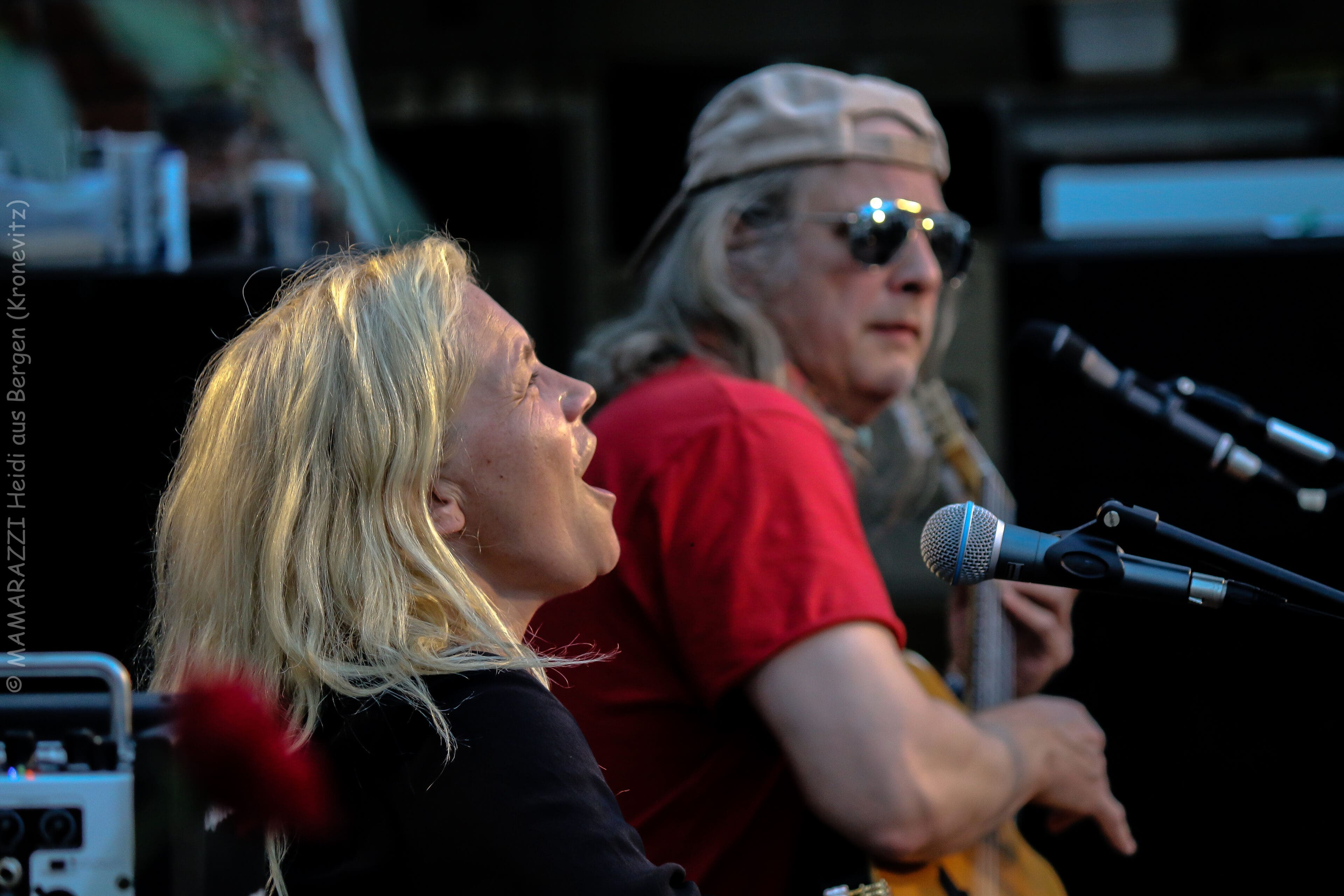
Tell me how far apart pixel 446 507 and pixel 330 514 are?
14cm

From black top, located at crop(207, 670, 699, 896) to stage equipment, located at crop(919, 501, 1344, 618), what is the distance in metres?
0.43

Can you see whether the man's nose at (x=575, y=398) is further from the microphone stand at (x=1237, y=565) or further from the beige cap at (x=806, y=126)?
the beige cap at (x=806, y=126)

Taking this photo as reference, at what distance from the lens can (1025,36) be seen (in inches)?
175

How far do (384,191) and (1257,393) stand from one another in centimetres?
268

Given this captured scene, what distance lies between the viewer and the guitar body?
1.91 meters

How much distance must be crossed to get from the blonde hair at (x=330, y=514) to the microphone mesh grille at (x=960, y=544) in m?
0.44

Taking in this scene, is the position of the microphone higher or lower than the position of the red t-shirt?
higher

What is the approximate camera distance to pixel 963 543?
1.38 metres

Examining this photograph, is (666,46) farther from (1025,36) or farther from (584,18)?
(1025,36)

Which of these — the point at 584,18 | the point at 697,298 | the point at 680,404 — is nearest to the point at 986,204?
the point at 584,18

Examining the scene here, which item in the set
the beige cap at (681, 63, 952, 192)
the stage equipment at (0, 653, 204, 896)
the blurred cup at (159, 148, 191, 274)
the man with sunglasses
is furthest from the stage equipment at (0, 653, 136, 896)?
the blurred cup at (159, 148, 191, 274)

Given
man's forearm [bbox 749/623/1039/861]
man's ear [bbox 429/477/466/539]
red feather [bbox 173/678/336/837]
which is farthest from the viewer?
man's forearm [bbox 749/623/1039/861]

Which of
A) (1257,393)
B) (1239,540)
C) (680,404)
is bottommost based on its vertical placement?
(1239,540)

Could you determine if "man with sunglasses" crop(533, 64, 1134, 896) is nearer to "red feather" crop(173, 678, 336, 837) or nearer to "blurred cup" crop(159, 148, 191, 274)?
"red feather" crop(173, 678, 336, 837)
